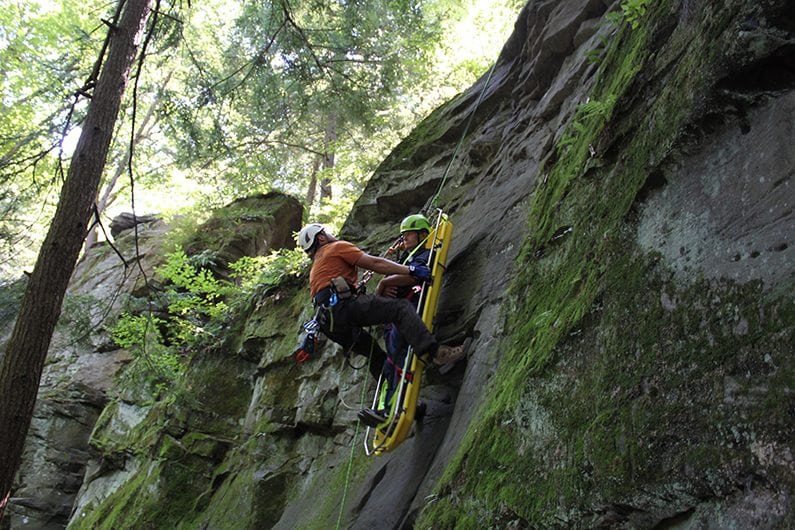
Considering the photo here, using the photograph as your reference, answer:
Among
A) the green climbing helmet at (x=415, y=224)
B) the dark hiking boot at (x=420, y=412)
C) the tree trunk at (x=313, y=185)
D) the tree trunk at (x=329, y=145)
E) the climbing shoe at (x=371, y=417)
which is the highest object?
the tree trunk at (x=313, y=185)

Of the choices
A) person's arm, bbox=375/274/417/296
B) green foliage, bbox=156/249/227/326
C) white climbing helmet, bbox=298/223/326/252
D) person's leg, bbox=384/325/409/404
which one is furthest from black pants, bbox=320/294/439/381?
green foliage, bbox=156/249/227/326

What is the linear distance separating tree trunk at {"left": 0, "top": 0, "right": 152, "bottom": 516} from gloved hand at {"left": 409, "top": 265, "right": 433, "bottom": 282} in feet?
10.5

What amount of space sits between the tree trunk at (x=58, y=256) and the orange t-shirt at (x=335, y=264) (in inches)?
90.4

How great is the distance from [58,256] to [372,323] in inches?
118

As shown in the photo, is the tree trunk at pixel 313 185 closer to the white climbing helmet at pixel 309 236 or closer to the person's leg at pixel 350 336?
the white climbing helmet at pixel 309 236

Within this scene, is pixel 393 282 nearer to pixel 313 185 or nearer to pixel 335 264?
pixel 335 264

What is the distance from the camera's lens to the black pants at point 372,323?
550 centimetres

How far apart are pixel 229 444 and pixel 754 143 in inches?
348

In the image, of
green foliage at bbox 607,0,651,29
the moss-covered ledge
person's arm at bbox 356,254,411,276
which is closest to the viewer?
the moss-covered ledge

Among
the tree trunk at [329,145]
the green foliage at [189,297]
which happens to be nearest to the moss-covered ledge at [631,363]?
the green foliage at [189,297]

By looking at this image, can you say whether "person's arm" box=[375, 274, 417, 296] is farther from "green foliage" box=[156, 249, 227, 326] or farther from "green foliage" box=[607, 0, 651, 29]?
"green foliage" box=[156, 249, 227, 326]

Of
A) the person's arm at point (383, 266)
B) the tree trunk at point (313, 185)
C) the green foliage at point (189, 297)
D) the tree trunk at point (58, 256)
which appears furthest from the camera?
the tree trunk at point (313, 185)

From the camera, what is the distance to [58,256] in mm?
5516

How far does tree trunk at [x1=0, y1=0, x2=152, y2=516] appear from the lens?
5062 millimetres
